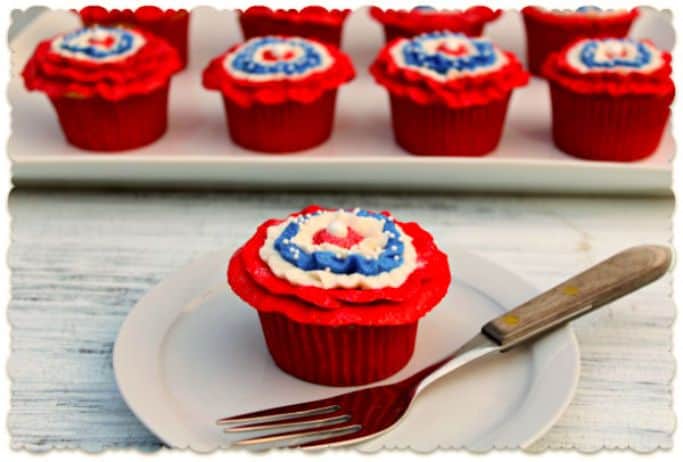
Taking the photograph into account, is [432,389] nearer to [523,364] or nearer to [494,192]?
[523,364]

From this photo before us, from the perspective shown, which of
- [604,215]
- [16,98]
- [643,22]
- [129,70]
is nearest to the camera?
[604,215]

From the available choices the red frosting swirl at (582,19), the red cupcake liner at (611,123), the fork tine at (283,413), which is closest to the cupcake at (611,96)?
the red cupcake liner at (611,123)

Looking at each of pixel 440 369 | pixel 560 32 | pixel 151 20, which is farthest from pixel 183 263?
pixel 560 32

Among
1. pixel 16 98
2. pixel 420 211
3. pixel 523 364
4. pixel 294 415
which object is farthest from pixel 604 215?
pixel 16 98

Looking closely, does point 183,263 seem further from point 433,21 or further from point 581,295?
point 433,21

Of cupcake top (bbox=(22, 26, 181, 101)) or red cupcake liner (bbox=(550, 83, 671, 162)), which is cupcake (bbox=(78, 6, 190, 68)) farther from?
red cupcake liner (bbox=(550, 83, 671, 162))

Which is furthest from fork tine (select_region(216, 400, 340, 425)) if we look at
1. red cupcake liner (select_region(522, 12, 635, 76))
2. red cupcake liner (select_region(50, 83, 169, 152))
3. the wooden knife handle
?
red cupcake liner (select_region(522, 12, 635, 76))

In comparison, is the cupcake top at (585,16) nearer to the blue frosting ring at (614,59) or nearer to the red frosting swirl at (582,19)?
the red frosting swirl at (582,19)
